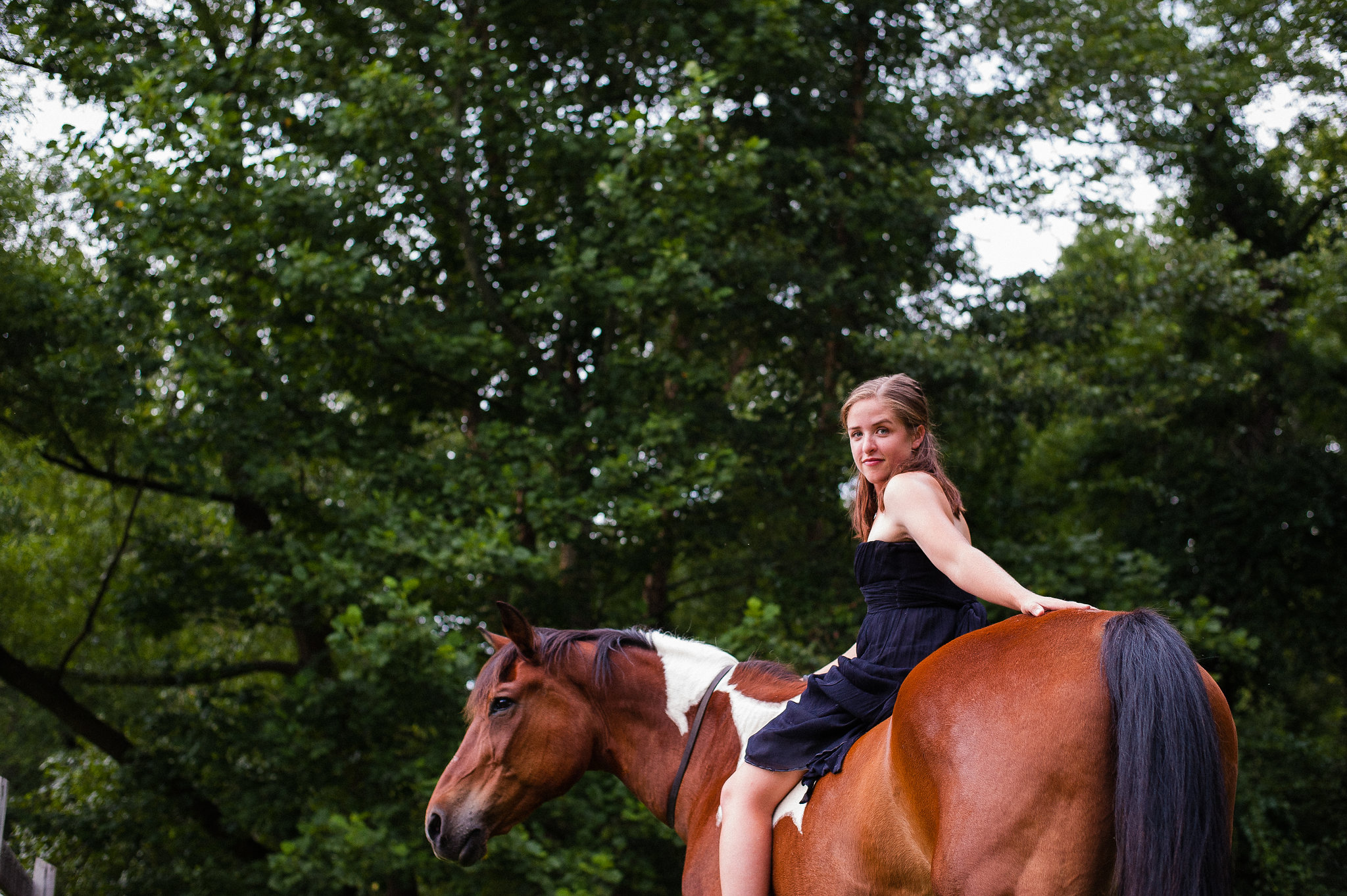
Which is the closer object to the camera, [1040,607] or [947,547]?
[1040,607]

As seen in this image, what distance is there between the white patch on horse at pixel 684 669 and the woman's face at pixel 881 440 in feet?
2.65

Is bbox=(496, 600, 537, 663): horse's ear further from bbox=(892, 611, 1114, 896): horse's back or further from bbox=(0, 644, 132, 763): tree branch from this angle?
bbox=(0, 644, 132, 763): tree branch

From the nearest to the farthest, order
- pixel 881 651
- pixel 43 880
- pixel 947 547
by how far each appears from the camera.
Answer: pixel 947 547 → pixel 881 651 → pixel 43 880

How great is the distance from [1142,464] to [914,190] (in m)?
6.51

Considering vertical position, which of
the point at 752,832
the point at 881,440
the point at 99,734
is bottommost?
the point at 99,734

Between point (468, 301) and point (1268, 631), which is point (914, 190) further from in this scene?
point (1268, 631)

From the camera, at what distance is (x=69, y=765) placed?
11234 mm

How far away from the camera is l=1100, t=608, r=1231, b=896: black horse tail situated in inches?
62.3

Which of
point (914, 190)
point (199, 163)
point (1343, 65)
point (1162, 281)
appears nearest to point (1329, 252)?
point (1343, 65)

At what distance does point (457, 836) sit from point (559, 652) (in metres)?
0.60

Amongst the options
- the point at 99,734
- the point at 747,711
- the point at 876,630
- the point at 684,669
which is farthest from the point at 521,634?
the point at 99,734

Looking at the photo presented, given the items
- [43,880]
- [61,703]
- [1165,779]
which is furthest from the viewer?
[61,703]

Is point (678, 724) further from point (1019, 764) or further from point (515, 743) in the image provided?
point (1019, 764)

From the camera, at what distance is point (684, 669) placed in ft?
9.87
